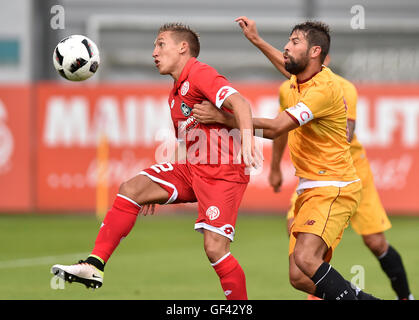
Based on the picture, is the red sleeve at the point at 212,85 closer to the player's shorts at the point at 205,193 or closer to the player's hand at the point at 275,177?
the player's shorts at the point at 205,193

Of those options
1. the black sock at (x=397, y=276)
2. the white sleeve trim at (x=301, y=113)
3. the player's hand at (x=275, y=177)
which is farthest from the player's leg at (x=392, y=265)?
the white sleeve trim at (x=301, y=113)

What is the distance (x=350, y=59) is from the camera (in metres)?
20.4

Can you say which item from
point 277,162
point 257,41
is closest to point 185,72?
point 257,41

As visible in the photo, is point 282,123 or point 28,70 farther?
point 28,70

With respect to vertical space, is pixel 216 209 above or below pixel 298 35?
below

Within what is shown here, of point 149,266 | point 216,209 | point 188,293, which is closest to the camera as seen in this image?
point 216,209

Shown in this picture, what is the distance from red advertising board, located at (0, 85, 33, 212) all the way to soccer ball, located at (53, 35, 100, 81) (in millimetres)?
9254

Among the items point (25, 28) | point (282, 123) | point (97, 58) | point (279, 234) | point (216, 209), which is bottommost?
point (279, 234)

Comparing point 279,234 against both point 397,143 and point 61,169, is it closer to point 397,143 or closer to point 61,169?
point 397,143

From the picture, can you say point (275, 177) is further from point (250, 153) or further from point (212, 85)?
point (250, 153)

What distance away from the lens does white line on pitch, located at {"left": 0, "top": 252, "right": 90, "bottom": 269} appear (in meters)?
10.2

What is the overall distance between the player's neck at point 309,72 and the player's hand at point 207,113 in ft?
2.55

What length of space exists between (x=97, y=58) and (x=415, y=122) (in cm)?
961
